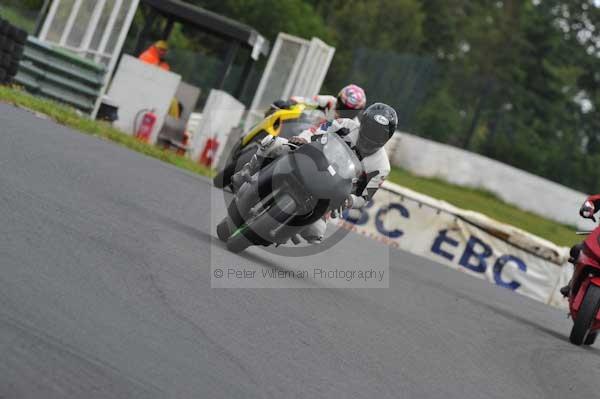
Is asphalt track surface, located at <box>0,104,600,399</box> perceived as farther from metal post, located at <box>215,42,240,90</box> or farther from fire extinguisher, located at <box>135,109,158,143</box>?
metal post, located at <box>215,42,240,90</box>

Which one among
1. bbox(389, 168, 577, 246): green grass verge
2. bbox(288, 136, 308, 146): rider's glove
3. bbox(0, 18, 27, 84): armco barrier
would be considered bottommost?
bbox(0, 18, 27, 84): armco barrier

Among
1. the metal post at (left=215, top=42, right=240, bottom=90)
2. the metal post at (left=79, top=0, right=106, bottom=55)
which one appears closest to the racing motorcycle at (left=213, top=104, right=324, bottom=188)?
the metal post at (left=79, top=0, right=106, bottom=55)

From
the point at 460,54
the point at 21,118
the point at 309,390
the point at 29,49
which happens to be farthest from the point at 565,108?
the point at 309,390

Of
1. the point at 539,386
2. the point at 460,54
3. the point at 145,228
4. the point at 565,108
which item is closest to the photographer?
the point at 539,386

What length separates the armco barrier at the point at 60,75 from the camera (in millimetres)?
20547

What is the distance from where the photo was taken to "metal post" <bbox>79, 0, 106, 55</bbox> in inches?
869

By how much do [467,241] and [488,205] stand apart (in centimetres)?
1081

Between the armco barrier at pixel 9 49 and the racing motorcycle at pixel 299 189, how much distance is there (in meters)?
9.91

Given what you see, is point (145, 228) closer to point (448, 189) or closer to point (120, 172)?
point (120, 172)

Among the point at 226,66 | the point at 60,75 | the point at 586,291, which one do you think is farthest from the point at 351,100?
the point at 226,66

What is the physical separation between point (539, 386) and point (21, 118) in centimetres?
778

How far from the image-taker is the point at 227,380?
5.73 meters

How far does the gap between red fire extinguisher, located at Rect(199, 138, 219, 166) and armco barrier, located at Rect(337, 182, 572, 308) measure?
8.74 feet

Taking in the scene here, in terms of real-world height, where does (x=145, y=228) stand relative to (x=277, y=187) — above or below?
below
